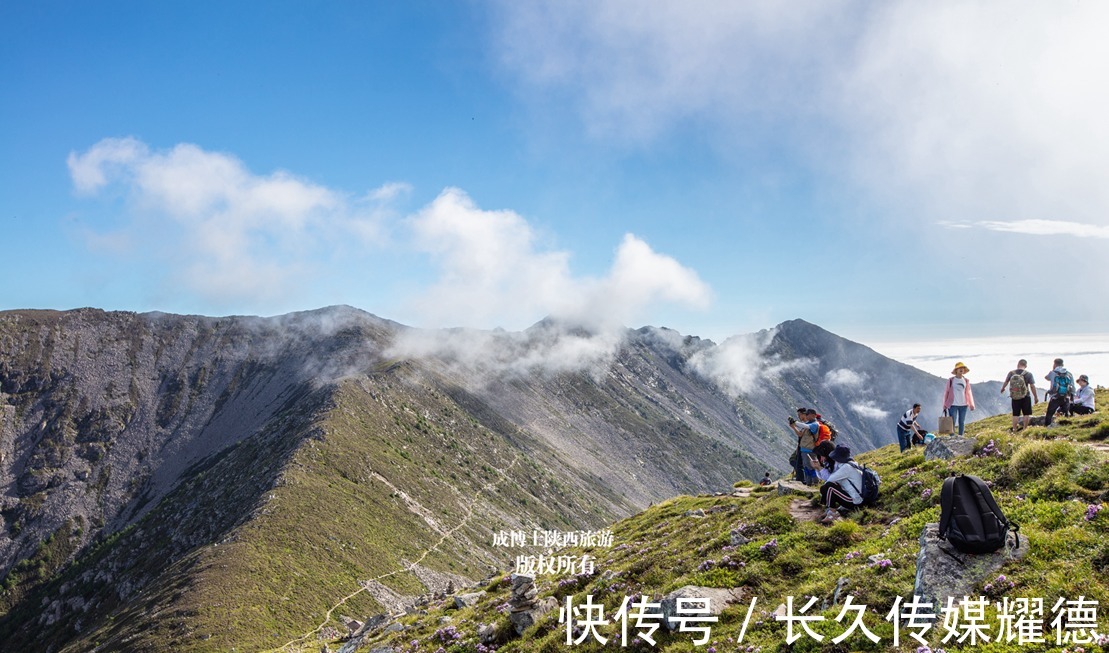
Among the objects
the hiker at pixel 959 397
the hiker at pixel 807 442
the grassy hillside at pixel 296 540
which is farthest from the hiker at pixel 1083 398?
the grassy hillside at pixel 296 540

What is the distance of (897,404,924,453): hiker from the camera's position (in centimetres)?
3334

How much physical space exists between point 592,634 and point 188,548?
417ft

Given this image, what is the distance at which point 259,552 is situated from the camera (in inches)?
3841

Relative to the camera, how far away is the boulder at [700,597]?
1587 centimetres

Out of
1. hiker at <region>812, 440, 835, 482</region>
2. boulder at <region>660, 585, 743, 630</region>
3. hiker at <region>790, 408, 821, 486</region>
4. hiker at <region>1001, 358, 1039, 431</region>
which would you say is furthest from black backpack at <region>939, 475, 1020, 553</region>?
hiker at <region>1001, 358, 1039, 431</region>

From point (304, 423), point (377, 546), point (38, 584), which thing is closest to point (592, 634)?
point (377, 546)

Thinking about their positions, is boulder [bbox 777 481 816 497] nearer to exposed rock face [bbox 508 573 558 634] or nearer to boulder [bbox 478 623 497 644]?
exposed rock face [bbox 508 573 558 634]

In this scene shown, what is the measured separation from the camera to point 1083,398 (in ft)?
94.6

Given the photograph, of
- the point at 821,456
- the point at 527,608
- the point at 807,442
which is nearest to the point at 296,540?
the point at 527,608

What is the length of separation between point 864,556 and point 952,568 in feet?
10.2

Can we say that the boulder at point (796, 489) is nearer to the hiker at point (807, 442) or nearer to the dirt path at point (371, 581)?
the hiker at point (807, 442)

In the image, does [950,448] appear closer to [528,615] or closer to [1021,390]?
[1021,390]

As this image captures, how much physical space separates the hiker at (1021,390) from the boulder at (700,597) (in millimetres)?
21298

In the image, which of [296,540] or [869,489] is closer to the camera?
[869,489]
